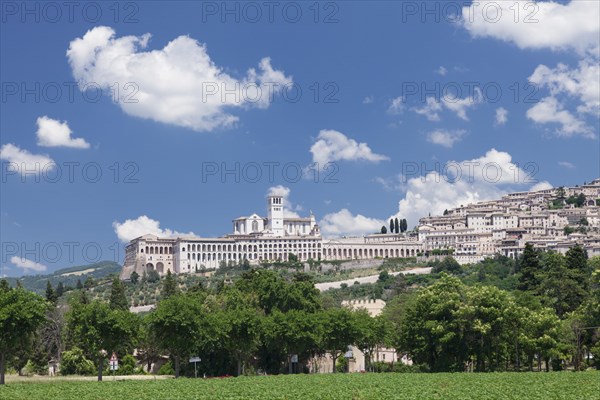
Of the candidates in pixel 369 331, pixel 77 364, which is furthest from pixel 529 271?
pixel 77 364

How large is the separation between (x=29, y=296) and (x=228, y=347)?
15.0 metres

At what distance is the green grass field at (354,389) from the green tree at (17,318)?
910 cm

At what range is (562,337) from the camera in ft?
190

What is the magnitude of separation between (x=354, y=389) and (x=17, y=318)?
73.7 ft

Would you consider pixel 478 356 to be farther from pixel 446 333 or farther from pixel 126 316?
pixel 126 316

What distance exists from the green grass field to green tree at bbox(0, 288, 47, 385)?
910 cm

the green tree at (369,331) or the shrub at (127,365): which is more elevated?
the green tree at (369,331)

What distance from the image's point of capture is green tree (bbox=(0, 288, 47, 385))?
47281 mm

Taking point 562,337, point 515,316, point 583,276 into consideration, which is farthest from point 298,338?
point 583,276

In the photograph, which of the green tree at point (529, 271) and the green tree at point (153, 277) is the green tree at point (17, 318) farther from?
the green tree at point (153, 277)

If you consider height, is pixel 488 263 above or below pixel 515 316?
above

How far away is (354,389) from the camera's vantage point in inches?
1436

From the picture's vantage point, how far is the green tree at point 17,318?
4728 centimetres

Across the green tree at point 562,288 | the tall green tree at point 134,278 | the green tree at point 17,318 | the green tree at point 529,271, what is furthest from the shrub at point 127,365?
the tall green tree at point 134,278
